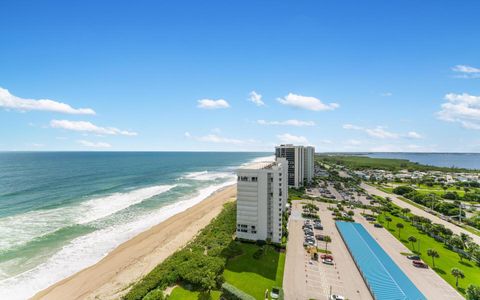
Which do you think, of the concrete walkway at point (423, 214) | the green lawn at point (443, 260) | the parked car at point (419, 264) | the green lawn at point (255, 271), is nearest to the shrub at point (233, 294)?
the green lawn at point (255, 271)

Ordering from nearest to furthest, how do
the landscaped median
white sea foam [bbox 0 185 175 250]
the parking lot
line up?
1. the landscaped median
2. the parking lot
3. white sea foam [bbox 0 185 175 250]

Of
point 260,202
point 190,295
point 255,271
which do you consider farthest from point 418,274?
point 190,295

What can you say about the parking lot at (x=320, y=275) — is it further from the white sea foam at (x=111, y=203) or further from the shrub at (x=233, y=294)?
the white sea foam at (x=111, y=203)

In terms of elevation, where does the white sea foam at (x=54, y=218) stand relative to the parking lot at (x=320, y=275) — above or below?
above

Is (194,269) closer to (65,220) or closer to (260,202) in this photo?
(260,202)

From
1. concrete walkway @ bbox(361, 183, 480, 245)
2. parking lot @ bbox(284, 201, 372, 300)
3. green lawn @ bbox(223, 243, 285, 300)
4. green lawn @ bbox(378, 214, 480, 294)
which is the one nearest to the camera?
parking lot @ bbox(284, 201, 372, 300)

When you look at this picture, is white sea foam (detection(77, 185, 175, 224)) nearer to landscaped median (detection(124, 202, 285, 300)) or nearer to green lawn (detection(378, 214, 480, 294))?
landscaped median (detection(124, 202, 285, 300))

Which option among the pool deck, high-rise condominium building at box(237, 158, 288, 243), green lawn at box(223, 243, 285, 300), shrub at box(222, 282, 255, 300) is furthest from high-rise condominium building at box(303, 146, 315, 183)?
shrub at box(222, 282, 255, 300)
